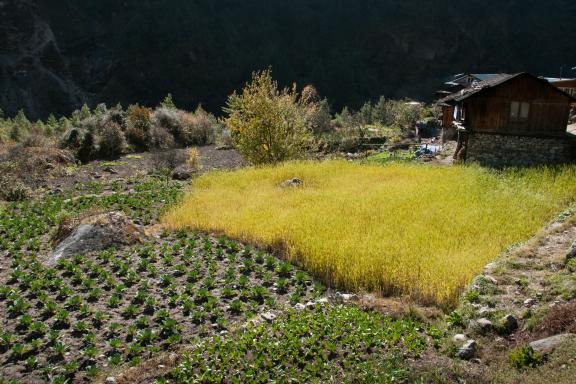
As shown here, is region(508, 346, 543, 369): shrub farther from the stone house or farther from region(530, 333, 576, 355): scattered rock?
the stone house

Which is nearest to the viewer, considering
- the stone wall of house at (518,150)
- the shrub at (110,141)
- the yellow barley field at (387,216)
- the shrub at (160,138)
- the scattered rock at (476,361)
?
the scattered rock at (476,361)

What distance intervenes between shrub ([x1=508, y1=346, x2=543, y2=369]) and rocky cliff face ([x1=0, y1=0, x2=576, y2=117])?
2928 inches

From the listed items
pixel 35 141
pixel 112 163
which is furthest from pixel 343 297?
pixel 35 141

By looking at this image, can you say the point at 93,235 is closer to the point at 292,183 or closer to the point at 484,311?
the point at 292,183

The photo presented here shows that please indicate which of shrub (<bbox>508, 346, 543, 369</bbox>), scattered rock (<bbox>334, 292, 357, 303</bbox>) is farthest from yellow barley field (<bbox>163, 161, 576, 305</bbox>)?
shrub (<bbox>508, 346, 543, 369</bbox>)

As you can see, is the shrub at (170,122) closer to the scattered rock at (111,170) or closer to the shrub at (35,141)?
the shrub at (35,141)

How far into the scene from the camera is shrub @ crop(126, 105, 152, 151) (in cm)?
3538

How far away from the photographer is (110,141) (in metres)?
32.5

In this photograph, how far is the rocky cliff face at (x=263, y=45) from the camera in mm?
76750

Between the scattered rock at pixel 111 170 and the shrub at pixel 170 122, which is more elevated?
the shrub at pixel 170 122

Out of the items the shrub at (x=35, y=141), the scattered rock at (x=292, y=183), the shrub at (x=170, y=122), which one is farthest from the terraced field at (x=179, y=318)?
the shrub at (x=170, y=122)

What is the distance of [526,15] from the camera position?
9206 centimetres

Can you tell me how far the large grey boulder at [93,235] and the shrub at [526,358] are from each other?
945 centimetres

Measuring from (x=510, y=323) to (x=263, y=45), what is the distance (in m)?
90.4
